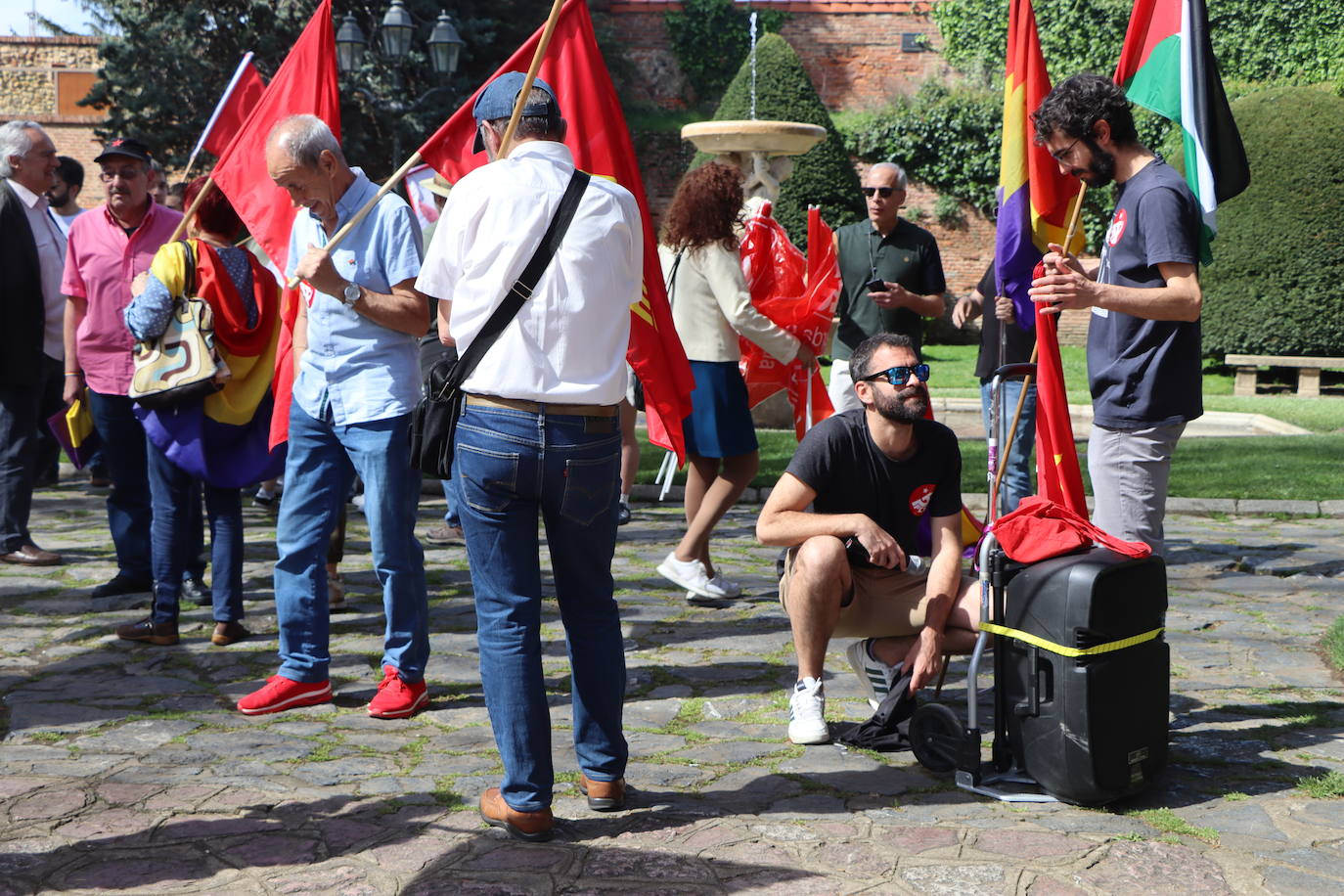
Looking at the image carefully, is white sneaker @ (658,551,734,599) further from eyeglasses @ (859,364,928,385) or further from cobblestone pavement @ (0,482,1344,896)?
eyeglasses @ (859,364,928,385)

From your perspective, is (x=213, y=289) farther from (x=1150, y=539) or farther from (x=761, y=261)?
(x=1150, y=539)

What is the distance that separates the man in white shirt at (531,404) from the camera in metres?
3.67

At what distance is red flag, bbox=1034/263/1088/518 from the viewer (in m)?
4.71

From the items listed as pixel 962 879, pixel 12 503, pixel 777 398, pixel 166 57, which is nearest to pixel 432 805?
pixel 962 879

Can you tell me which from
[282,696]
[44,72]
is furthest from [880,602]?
[44,72]

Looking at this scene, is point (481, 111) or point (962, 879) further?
point (481, 111)

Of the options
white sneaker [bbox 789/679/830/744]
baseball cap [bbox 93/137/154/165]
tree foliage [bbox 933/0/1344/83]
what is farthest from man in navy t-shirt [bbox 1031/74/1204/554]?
tree foliage [bbox 933/0/1344/83]

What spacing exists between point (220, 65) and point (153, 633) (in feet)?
79.0

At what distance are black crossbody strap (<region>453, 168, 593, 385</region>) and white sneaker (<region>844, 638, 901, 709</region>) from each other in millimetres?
1928

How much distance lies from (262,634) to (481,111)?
10.5 ft

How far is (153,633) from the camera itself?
6.08 meters

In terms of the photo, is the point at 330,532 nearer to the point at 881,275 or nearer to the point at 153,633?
the point at 153,633

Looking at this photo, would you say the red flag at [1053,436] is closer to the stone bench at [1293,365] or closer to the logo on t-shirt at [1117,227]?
the logo on t-shirt at [1117,227]

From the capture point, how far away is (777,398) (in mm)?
15094
